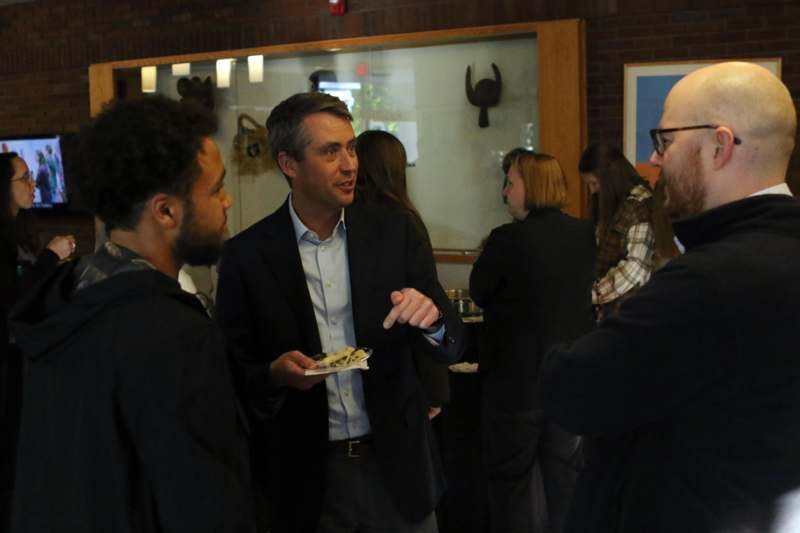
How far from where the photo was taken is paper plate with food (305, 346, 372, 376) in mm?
2047

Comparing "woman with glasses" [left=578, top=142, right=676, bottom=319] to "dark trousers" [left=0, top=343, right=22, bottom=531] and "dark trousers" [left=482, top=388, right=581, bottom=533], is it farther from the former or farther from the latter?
"dark trousers" [left=0, top=343, right=22, bottom=531]

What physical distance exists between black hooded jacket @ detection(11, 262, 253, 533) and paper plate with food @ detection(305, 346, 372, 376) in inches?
19.2

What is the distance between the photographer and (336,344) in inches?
96.4

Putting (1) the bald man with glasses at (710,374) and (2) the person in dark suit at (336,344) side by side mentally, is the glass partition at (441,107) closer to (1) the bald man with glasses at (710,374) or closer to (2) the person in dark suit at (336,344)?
(2) the person in dark suit at (336,344)

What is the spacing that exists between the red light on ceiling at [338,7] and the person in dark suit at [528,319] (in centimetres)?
327

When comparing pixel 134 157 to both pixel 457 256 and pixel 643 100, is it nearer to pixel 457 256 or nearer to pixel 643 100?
pixel 643 100

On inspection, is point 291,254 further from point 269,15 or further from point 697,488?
point 269,15

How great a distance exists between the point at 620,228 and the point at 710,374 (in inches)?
125

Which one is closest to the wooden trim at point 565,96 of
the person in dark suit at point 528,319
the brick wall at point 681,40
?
the brick wall at point 681,40

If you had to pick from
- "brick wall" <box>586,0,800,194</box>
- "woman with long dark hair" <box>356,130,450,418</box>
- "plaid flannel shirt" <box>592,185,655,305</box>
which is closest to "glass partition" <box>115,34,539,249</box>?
"brick wall" <box>586,0,800,194</box>

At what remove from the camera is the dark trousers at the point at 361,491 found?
237 cm

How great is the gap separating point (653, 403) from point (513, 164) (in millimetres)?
2495

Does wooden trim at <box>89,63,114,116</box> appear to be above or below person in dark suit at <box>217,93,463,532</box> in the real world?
above

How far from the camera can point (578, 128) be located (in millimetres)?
5711
